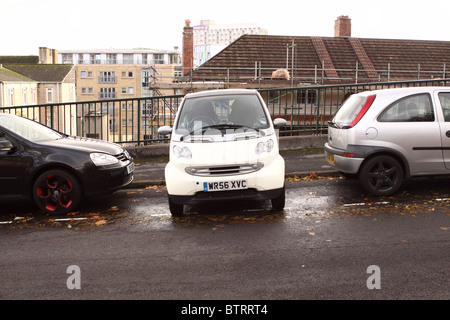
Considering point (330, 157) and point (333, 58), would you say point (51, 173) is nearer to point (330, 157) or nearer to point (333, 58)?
point (330, 157)

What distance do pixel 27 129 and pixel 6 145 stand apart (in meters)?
0.80

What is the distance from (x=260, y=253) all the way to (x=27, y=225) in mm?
3601

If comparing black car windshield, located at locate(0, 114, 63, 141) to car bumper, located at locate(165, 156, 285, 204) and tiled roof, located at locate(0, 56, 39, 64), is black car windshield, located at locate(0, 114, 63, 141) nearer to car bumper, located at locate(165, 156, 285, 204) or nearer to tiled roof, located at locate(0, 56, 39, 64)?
car bumper, located at locate(165, 156, 285, 204)

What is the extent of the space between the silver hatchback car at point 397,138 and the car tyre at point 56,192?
4.32 m

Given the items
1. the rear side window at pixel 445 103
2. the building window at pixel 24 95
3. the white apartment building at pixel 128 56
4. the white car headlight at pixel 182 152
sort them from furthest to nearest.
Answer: the white apartment building at pixel 128 56, the building window at pixel 24 95, the rear side window at pixel 445 103, the white car headlight at pixel 182 152

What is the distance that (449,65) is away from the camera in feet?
130

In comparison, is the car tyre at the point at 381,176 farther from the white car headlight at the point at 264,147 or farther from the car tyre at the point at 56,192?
the car tyre at the point at 56,192

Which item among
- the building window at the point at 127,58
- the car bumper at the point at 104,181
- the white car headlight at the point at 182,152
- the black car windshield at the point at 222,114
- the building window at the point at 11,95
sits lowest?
the car bumper at the point at 104,181

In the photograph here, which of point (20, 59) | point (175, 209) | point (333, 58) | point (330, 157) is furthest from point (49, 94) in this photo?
point (175, 209)

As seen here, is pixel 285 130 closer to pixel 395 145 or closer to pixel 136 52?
pixel 395 145

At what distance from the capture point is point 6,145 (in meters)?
7.71

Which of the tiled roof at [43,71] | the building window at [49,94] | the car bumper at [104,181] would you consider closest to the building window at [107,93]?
the tiled roof at [43,71]

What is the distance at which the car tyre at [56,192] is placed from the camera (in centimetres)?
758
